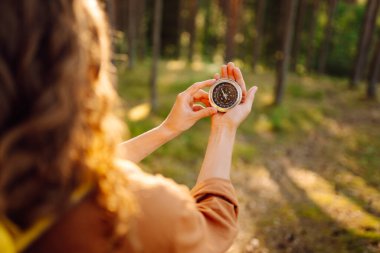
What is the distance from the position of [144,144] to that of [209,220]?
2.87ft

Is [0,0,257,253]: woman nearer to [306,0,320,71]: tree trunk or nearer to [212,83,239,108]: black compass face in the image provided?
[212,83,239,108]: black compass face

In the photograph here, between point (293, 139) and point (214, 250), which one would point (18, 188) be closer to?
point (214, 250)

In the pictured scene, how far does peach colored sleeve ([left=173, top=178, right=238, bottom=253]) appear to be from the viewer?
4.46ft

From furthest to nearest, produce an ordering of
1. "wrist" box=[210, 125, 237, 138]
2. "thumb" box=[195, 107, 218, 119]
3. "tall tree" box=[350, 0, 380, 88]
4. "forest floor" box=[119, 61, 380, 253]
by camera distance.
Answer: "tall tree" box=[350, 0, 380, 88], "forest floor" box=[119, 61, 380, 253], "thumb" box=[195, 107, 218, 119], "wrist" box=[210, 125, 237, 138]

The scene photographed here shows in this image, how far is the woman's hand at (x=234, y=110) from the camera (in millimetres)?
2105

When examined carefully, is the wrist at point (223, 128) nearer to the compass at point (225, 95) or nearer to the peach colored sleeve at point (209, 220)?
the compass at point (225, 95)

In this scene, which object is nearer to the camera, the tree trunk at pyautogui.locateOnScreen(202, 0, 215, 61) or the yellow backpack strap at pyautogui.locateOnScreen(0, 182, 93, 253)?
the yellow backpack strap at pyautogui.locateOnScreen(0, 182, 93, 253)

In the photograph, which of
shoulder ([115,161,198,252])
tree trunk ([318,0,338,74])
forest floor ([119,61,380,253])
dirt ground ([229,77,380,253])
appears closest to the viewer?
shoulder ([115,161,198,252])

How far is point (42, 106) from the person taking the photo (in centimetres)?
111

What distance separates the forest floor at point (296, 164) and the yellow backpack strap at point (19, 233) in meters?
4.66

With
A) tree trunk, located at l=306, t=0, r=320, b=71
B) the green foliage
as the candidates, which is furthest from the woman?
the green foliage

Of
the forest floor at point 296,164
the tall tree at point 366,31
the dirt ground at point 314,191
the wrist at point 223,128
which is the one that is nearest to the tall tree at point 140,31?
the forest floor at point 296,164

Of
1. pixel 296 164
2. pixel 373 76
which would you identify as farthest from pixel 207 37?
pixel 296 164

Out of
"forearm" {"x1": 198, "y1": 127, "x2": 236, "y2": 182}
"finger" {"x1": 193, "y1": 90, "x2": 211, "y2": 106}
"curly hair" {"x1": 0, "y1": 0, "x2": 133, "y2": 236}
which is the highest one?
"curly hair" {"x1": 0, "y1": 0, "x2": 133, "y2": 236}
